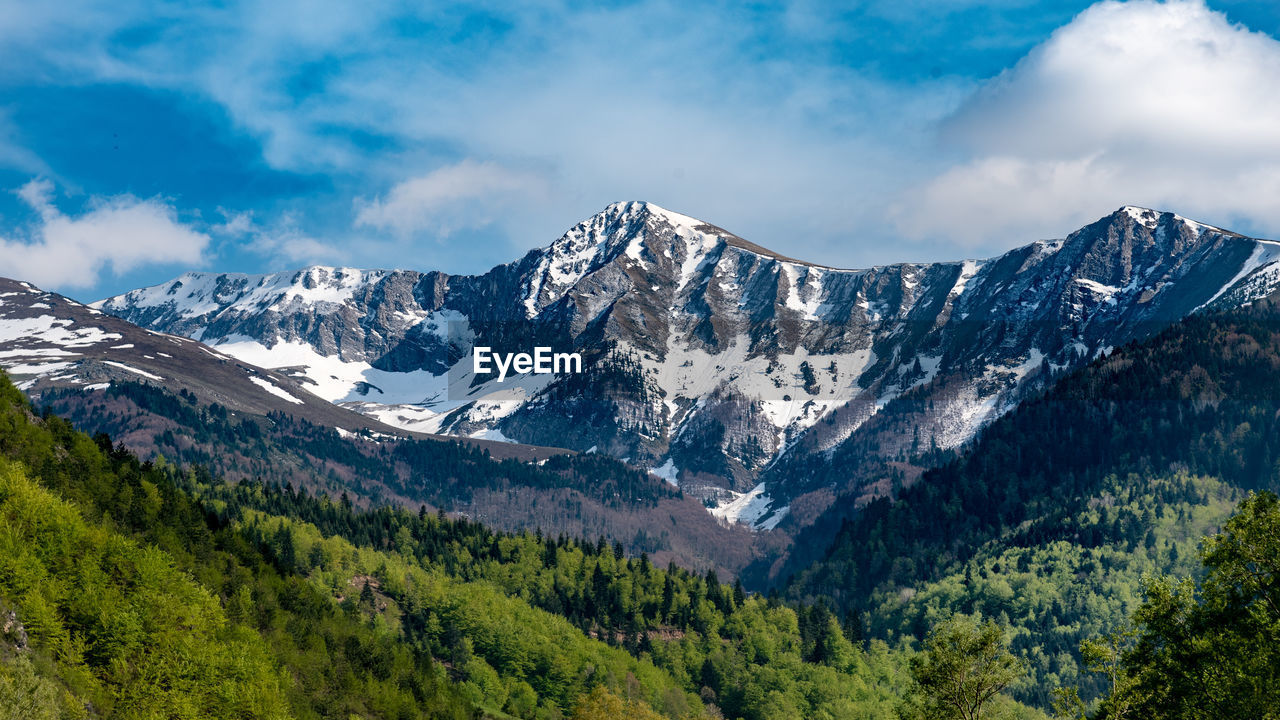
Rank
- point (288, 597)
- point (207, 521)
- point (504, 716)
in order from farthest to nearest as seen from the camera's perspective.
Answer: point (504, 716) < point (207, 521) < point (288, 597)

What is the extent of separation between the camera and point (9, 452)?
454 feet

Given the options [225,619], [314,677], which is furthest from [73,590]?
[314,677]

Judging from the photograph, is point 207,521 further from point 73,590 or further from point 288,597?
point 73,590

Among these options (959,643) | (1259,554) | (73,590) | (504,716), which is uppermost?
(1259,554)

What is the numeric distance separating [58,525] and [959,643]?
8519 cm

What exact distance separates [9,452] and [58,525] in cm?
3079

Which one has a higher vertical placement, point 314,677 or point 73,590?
point 73,590

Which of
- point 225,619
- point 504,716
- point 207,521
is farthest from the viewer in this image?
point 504,716

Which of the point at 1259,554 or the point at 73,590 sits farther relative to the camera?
the point at 73,590

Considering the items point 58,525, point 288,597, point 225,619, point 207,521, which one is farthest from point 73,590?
point 207,521

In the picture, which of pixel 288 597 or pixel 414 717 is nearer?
pixel 414 717

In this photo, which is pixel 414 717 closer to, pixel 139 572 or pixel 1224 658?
pixel 139 572

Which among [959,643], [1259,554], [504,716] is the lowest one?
[504,716]

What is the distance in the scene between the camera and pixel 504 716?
176m
